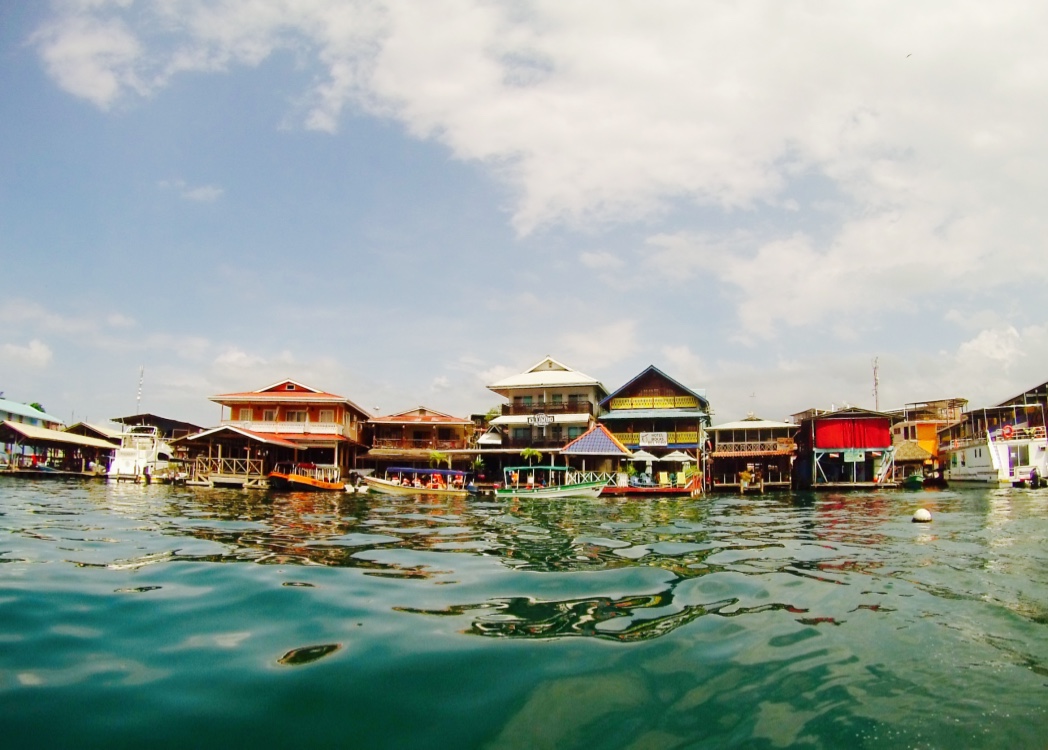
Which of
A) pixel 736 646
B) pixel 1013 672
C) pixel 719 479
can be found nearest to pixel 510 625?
pixel 736 646

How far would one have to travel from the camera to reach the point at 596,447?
32875 mm

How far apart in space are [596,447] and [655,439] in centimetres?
700

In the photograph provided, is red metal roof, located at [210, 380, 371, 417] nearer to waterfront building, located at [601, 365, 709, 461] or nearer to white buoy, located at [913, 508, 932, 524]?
waterfront building, located at [601, 365, 709, 461]

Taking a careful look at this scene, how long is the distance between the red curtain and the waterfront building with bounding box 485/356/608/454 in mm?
14577

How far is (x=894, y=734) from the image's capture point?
105 inches

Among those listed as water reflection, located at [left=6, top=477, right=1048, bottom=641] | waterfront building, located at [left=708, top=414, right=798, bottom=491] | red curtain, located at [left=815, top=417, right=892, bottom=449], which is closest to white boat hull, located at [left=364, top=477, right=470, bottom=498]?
water reflection, located at [left=6, top=477, right=1048, bottom=641]

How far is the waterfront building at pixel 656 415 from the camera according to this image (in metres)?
38.4

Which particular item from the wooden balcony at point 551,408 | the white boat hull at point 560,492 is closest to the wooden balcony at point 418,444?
the wooden balcony at point 551,408

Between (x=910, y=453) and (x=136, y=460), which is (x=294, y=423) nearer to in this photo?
(x=136, y=460)

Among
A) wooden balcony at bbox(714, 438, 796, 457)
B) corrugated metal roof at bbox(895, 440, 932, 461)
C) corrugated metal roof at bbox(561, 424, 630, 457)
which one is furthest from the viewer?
corrugated metal roof at bbox(895, 440, 932, 461)

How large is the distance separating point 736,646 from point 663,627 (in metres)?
0.50

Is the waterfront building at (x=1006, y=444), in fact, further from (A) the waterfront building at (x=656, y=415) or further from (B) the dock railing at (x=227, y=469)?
(B) the dock railing at (x=227, y=469)

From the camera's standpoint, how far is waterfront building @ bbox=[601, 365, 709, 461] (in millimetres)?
38406

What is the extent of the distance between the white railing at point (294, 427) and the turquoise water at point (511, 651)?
A: 32217mm
